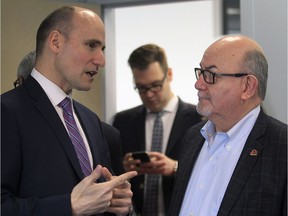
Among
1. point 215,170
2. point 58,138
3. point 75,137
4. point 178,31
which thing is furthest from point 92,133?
point 178,31

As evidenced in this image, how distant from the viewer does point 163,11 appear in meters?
4.79

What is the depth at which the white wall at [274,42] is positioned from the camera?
93.2 inches

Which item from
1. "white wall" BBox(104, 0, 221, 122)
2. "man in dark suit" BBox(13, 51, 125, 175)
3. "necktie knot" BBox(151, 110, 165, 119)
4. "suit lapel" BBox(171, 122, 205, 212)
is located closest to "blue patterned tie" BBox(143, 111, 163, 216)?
"necktie knot" BBox(151, 110, 165, 119)

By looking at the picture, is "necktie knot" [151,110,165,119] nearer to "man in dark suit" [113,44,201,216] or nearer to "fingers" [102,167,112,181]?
"man in dark suit" [113,44,201,216]

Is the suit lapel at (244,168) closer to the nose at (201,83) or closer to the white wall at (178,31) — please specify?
the nose at (201,83)

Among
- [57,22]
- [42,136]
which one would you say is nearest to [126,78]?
[57,22]

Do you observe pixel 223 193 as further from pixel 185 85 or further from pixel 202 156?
pixel 185 85

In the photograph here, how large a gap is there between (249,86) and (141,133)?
1.26 meters

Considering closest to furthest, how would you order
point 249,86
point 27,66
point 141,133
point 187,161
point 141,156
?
point 249,86 → point 187,161 → point 27,66 → point 141,156 → point 141,133

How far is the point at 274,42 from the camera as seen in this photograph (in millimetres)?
2395

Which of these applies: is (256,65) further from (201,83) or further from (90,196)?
(90,196)

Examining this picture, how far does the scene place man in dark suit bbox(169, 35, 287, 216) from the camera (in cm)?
171

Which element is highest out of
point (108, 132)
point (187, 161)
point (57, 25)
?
point (57, 25)

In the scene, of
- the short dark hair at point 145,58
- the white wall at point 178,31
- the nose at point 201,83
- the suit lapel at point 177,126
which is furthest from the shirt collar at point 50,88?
the white wall at point 178,31
